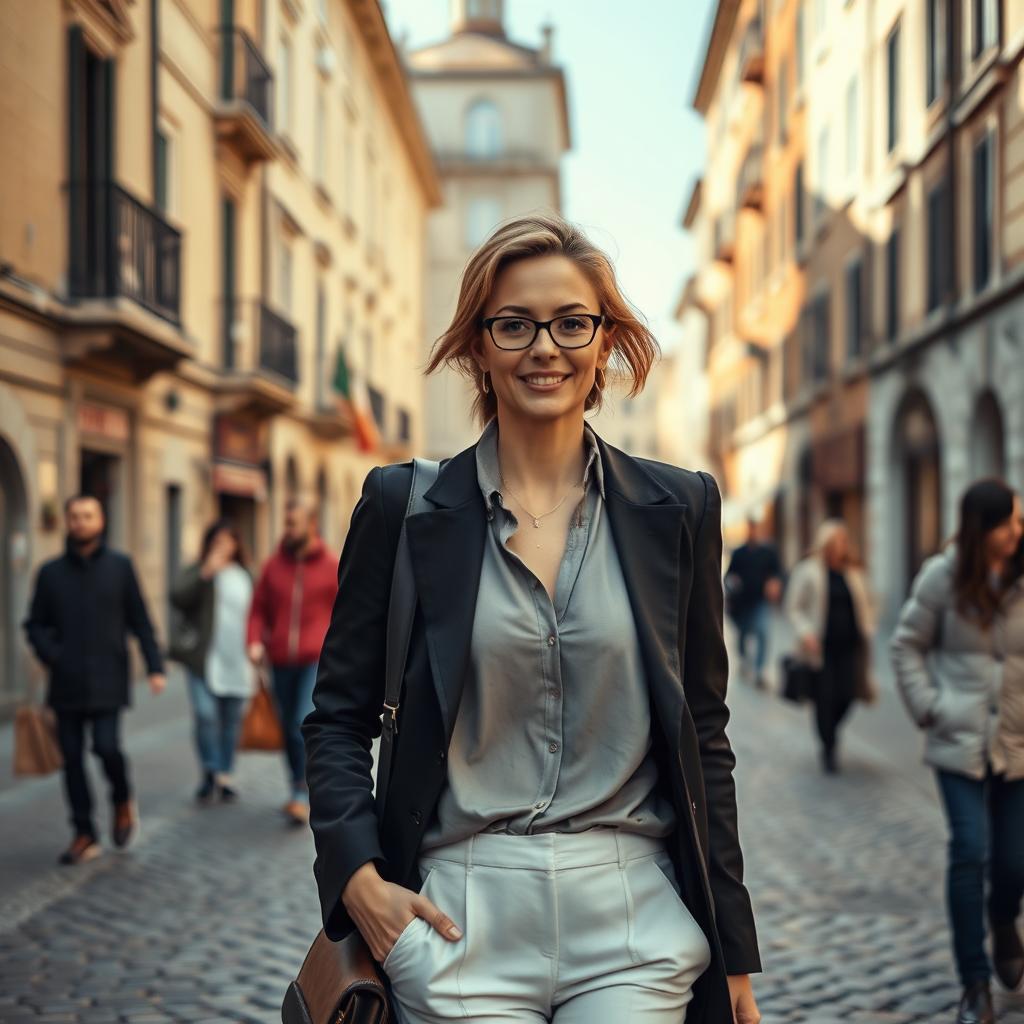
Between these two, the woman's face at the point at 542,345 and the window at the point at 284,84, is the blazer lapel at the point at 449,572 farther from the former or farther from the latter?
the window at the point at 284,84

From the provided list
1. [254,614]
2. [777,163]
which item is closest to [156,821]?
[254,614]

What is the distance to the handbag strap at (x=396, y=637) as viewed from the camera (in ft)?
7.07

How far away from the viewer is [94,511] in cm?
782

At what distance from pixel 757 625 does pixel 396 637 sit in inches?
581

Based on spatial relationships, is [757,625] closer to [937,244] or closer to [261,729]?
[937,244]

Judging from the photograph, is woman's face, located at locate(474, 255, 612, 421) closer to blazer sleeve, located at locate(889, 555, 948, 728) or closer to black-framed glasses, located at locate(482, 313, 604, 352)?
black-framed glasses, located at locate(482, 313, 604, 352)

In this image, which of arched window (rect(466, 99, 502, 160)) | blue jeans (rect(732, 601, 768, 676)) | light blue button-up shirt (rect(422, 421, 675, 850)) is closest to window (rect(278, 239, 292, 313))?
blue jeans (rect(732, 601, 768, 676))

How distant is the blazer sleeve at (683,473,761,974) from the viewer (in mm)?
2195

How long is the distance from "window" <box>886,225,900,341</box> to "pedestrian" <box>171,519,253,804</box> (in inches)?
622

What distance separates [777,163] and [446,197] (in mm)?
23517

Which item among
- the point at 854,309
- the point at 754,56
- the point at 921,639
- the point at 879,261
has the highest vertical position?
the point at 754,56

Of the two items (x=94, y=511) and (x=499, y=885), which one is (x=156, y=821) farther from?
(x=499, y=885)

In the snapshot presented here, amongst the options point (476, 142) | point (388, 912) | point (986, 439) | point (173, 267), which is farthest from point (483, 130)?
point (388, 912)

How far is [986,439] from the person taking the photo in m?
19.2
